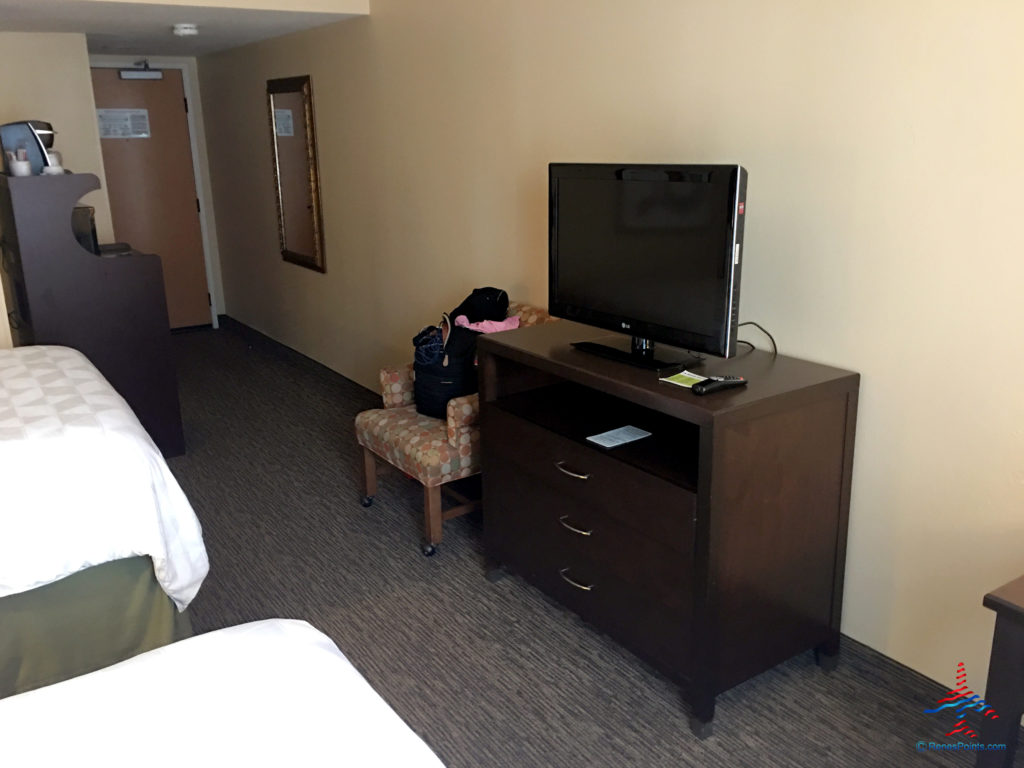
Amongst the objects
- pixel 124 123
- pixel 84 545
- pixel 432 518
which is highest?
pixel 124 123

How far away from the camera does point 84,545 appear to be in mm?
2102

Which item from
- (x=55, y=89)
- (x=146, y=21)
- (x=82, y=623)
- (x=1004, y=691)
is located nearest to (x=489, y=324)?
(x=82, y=623)

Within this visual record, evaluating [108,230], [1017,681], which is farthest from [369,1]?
[1017,681]

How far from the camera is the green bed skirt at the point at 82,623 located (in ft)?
6.87

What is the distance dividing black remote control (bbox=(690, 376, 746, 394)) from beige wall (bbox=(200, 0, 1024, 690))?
0.41m

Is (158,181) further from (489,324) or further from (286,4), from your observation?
(489,324)

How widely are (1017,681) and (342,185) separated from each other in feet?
13.3

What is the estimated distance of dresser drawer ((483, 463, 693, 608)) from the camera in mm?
2131

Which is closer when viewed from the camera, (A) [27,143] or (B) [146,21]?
(A) [27,143]

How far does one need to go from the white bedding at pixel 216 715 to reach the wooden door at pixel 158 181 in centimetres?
547

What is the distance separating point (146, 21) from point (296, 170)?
1182mm

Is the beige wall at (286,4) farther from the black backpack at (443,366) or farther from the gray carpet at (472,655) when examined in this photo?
the gray carpet at (472,655)

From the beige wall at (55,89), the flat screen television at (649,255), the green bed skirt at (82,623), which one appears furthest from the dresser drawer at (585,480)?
the beige wall at (55,89)

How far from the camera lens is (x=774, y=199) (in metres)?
2.39
